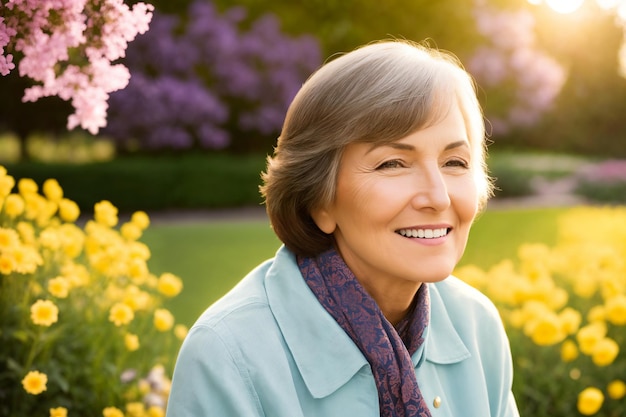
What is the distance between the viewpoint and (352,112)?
189cm

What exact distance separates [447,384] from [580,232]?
25.6ft

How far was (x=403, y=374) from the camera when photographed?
1945 millimetres

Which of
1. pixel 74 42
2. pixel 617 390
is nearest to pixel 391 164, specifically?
pixel 74 42

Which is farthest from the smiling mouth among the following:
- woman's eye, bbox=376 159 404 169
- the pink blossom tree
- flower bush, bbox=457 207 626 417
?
flower bush, bbox=457 207 626 417

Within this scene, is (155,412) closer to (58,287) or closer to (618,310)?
(58,287)

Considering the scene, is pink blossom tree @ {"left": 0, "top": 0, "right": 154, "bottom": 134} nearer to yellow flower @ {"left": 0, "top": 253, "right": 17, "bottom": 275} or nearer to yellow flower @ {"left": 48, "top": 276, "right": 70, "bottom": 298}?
yellow flower @ {"left": 0, "top": 253, "right": 17, "bottom": 275}

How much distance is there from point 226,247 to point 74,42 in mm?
6874

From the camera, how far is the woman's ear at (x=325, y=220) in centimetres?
206

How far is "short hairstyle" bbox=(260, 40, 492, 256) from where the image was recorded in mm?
1877

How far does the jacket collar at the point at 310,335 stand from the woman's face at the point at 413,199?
19 cm

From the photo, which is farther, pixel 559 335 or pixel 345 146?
pixel 559 335

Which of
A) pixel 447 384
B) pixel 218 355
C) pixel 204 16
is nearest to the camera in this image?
pixel 218 355

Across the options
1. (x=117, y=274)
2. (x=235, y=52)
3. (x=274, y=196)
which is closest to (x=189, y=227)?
(x=235, y=52)

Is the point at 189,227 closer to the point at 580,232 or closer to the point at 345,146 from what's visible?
the point at 580,232
